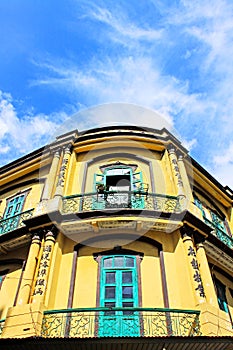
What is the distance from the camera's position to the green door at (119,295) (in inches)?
314

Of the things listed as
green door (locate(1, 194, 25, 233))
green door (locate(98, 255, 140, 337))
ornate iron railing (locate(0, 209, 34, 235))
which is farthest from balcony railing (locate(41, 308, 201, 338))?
green door (locate(1, 194, 25, 233))

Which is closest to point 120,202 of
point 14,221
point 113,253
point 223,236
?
point 113,253

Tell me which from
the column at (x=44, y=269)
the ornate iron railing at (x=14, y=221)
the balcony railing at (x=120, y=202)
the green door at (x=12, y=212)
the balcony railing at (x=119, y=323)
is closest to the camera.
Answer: the balcony railing at (x=119, y=323)

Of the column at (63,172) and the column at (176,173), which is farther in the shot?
the column at (63,172)

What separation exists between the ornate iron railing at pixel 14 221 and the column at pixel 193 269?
5.38 meters

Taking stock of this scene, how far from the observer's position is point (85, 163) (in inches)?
520

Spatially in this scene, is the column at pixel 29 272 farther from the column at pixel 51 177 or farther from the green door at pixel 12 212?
the green door at pixel 12 212


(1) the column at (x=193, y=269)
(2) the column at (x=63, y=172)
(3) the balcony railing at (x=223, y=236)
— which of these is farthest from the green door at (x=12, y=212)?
(3) the balcony railing at (x=223, y=236)

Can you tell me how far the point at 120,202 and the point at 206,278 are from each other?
3.52 meters

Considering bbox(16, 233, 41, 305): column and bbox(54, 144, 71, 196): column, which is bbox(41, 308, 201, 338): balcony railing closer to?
bbox(16, 233, 41, 305): column

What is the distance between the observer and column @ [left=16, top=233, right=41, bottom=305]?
29.1 feet

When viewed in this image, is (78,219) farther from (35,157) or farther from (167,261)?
(35,157)

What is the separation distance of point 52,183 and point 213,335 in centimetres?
716

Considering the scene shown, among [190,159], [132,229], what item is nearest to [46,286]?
[132,229]
